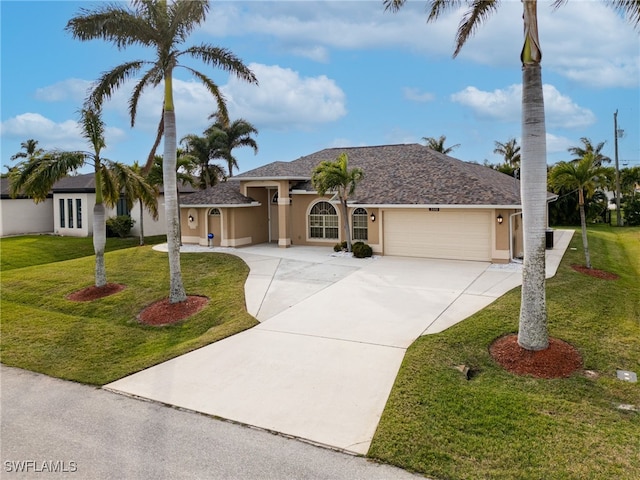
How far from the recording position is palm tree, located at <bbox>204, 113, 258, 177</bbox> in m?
32.3

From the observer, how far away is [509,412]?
638 centimetres

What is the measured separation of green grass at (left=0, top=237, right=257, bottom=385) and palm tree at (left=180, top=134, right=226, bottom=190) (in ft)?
45.1

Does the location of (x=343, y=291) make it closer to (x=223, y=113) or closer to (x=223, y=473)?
(x=223, y=113)

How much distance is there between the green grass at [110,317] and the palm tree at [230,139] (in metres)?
14.4

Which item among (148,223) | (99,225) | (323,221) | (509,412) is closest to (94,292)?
(99,225)

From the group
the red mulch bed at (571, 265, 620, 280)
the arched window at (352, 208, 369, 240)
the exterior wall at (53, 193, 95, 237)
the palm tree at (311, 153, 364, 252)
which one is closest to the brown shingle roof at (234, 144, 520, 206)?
the arched window at (352, 208, 369, 240)

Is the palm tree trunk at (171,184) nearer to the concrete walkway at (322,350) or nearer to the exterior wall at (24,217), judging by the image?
the concrete walkway at (322,350)

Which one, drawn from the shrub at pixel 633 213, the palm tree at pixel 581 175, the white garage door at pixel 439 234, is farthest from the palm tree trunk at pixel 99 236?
the shrub at pixel 633 213

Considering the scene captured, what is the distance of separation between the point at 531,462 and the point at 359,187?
666 inches

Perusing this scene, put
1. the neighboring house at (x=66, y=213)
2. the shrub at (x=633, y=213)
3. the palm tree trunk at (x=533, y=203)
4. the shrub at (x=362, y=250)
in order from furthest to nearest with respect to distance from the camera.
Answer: the shrub at (x=633, y=213), the neighboring house at (x=66, y=213), the shrub at (x=362, y=250), the palm tree trunk at (x=533, y=203)

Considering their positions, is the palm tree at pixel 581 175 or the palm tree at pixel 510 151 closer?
the palm tree at pixel 581 175

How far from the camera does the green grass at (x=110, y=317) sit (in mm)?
9359

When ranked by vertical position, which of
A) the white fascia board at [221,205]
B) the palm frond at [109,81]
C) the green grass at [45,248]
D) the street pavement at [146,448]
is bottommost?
the street pavement at [146,448]

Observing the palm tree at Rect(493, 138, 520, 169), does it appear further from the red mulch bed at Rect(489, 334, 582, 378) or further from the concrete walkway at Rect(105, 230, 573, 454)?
the red mulch bed at Rect(489, 334, 582, 378)
